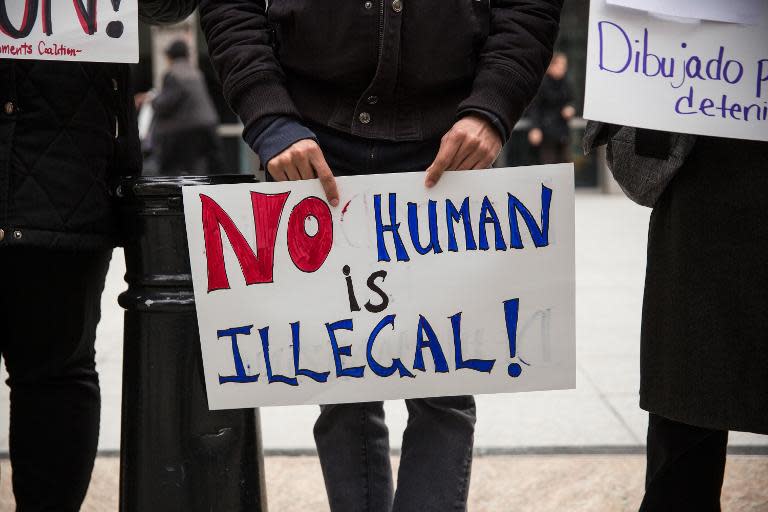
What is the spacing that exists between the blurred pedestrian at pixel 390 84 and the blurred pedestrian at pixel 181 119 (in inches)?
283

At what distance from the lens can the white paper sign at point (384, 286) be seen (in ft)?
6.81

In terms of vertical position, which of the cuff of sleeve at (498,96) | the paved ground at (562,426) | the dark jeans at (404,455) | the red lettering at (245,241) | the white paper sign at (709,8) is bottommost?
the paved ground at (562,426)

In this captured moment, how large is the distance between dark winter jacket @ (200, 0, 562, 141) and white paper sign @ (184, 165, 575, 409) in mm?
163

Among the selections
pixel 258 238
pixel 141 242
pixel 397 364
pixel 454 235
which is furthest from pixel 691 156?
pixel 141 242

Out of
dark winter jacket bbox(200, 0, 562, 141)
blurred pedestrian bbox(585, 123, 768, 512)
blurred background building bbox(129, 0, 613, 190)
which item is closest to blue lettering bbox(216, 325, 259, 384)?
dark winter jacket bbox(200, 0, 562, 141)

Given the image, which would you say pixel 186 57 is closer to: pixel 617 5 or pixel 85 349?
pixel 85 349

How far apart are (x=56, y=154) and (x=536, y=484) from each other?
1922mm

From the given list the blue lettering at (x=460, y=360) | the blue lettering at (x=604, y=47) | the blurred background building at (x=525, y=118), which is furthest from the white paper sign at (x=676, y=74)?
the blurred background building at (x=525, y=118)

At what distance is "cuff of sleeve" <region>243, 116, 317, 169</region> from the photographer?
2016 millimetres

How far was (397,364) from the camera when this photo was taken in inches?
84.1

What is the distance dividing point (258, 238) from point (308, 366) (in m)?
0.30

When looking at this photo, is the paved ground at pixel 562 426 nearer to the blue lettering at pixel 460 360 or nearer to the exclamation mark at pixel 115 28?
the blue lettering at pixel 460 360

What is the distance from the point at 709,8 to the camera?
1884 mm

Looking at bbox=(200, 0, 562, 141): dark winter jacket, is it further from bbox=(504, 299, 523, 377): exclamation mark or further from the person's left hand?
bbox=(504, 299, 523, 377): exclamation mark
